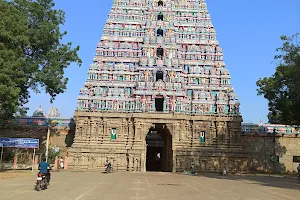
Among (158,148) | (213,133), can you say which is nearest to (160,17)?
(213,133)

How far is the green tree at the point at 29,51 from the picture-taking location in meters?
25.7

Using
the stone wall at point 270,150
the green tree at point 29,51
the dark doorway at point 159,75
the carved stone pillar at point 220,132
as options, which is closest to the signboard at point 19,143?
the green tree at point 29,51

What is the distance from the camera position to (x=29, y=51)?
105ft

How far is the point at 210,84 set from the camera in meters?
43.0

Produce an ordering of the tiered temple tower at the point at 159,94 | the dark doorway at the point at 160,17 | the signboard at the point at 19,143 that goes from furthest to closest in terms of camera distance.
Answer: the dark doorway at the point at 160,17 → the tiered temple tower at the point at 159,94 → the signboard at the point at 19,143

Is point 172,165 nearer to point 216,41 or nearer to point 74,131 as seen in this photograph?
point 74,131

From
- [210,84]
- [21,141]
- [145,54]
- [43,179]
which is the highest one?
[145,54]

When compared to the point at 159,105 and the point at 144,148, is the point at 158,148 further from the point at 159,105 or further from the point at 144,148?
the point at 144,148

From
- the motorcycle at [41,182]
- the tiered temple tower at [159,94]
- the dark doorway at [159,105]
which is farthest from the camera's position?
the dark doorway at [159,105]

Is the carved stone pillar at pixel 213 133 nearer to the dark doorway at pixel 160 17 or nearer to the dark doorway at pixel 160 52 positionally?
the dark doorway at pixel 160 52

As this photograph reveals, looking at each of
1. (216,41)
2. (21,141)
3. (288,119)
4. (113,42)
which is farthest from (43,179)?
(216,41)

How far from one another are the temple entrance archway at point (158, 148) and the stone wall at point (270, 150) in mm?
9751

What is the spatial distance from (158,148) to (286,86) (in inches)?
1043

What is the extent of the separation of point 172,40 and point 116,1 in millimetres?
9794
